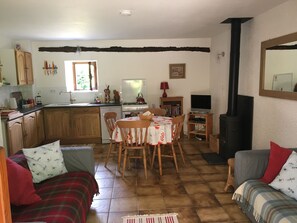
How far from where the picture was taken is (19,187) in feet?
6.32

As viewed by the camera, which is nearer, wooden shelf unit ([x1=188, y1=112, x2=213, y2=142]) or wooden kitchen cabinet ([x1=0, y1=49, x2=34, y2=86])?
wooden kitchen cabinet ([x1=0, y1=49, x2=34, y2=86])

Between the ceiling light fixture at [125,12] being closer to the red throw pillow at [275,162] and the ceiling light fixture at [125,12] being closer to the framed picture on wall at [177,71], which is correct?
the red throw pillow at [275,162]

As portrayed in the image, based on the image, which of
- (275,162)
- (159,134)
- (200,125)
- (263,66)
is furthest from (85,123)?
(275,162)

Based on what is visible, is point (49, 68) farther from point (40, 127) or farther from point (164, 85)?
point (164, 85)

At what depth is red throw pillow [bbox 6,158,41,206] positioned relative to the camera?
1.90 meters

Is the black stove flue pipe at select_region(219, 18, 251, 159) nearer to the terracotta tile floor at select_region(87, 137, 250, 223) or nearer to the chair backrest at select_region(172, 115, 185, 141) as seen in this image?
the terracotta tile floor at select_region(87, 137, 250, 223)

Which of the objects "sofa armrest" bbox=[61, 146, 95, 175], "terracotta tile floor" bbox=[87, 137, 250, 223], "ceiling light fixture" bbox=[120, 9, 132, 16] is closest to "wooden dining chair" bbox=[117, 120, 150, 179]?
"terracotta tile floor" bbox=[87, 137, 250, 223]

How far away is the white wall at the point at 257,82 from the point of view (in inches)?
113

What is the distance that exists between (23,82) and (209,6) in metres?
3.92

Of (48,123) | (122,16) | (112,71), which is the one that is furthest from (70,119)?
(122,16)

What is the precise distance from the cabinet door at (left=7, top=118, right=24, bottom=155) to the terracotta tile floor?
143 cm

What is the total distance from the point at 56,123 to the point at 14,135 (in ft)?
4.35

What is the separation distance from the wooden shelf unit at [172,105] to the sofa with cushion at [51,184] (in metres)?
3.17

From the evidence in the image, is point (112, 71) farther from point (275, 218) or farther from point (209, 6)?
point (275, 218)
